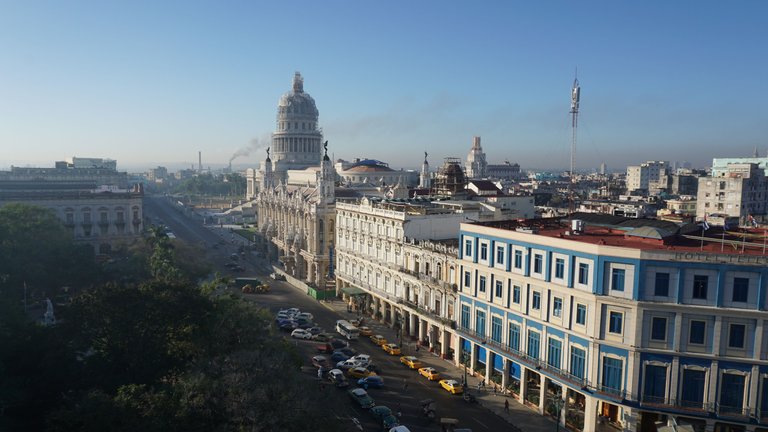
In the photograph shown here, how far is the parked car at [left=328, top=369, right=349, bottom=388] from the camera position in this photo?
52000mm

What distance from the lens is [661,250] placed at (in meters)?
39.2

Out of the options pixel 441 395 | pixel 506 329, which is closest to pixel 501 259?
pixel 506 329

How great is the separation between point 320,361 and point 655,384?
3088 cm

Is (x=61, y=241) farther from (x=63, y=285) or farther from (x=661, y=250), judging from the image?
(x=661, y=250)

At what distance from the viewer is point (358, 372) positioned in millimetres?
54688

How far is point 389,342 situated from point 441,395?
620 inches

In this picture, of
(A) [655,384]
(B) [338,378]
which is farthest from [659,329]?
(B) [338,378]

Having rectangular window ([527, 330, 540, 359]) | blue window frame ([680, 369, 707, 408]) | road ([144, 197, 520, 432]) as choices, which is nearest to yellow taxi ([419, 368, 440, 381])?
road ([144, 197, 520, 432])

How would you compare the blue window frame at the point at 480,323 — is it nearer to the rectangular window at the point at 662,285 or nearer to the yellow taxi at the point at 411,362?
the yellow taxi at the point at 411,362

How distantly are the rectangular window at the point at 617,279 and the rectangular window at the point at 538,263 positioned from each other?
6295 mm

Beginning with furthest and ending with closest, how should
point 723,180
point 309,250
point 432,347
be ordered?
point 723,180 → point 309,250 → point 432,347

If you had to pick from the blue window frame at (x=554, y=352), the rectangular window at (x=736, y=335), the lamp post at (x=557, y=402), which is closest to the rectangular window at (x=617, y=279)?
the blue window frame at (x=554, y=352)

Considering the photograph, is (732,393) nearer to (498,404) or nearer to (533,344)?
(533,344)

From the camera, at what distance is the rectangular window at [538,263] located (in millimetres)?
46188
